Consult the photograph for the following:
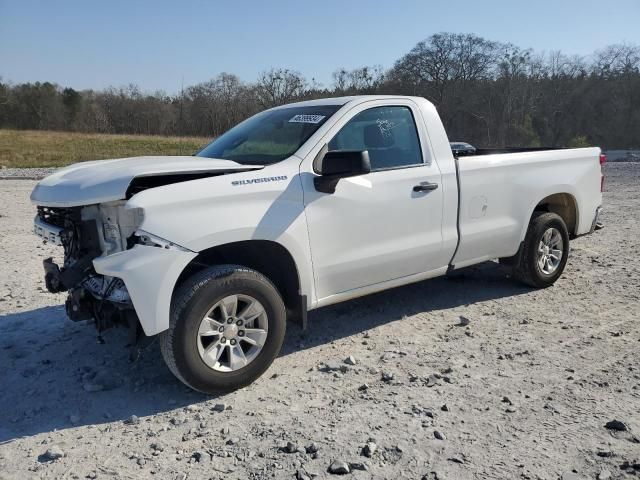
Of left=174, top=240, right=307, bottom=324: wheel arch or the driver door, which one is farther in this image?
the driver door

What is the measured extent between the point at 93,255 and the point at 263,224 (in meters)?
1.16

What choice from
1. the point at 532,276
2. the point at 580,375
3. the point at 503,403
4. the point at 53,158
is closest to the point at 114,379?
the point at 503,403

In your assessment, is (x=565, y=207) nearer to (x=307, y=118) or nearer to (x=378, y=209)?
(x=378, y=209)

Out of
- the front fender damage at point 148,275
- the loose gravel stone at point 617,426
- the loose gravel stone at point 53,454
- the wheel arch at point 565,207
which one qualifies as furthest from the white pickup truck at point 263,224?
the loose gravel stone at point 617,426

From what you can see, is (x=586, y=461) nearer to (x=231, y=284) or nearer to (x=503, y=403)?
(x=503, y=403)

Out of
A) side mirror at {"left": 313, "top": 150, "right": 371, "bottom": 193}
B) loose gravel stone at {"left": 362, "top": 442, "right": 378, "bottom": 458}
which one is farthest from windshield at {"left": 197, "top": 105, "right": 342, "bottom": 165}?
loose gravel stone at {"left": 362, "top": 442, "right": 378, "bottom": 458}

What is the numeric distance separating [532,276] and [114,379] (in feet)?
13.6

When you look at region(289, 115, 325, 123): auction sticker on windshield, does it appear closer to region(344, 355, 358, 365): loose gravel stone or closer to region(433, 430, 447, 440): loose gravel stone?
region(344, 355, 358, 365): loose gravel stone

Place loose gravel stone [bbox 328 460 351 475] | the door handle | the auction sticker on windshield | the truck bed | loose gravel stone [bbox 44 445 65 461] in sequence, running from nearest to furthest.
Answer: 1. loose gravel stone [bbox 328 460 351 475]
2. loose gravel stone [bbox 44 445 65 461]
3. the auction sticker on windshield
4. the door handle
5. the truck bed

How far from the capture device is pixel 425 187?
15.0 ft

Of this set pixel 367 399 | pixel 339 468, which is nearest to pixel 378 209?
pixel 367 399

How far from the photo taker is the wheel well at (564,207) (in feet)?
19.9

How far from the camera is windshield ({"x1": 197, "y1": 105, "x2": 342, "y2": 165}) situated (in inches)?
165

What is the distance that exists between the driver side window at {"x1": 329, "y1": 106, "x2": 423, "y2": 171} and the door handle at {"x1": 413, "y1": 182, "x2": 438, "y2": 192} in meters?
0.20
